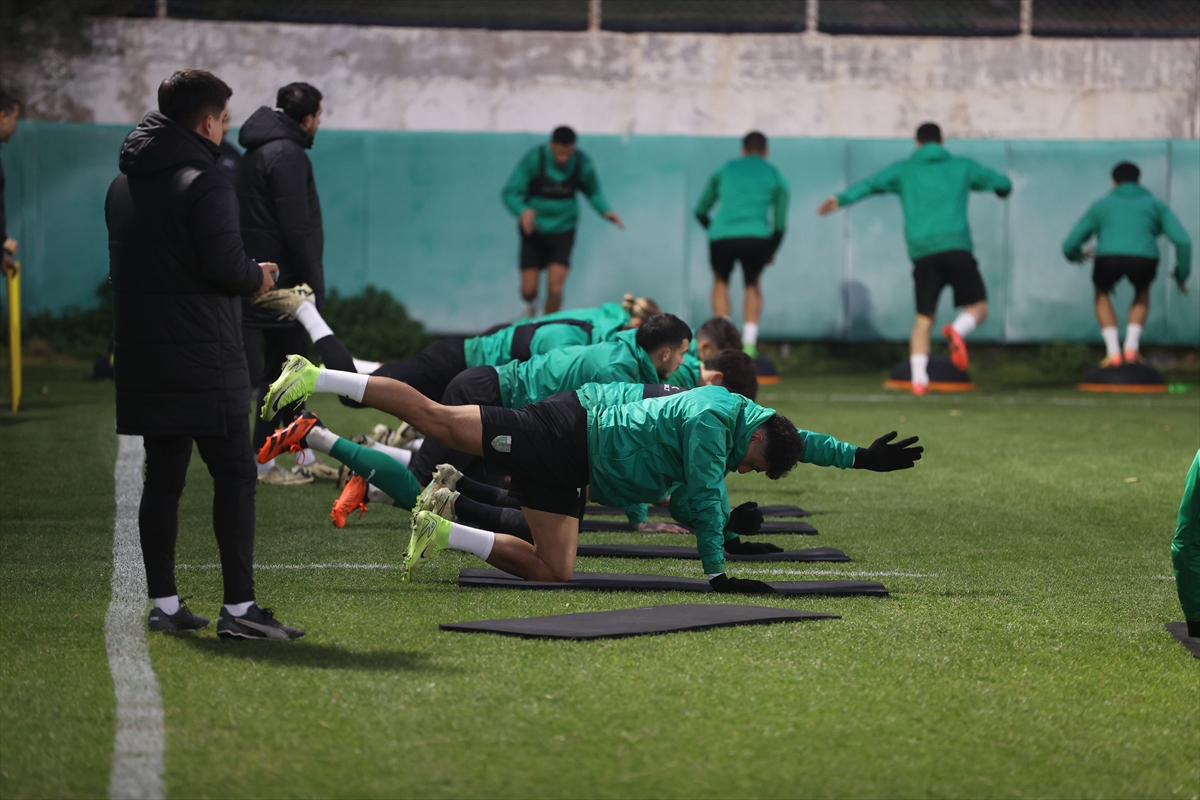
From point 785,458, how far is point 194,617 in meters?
2.20

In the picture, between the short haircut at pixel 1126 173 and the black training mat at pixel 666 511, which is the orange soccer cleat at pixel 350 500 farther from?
the short haircut at pixel 1126 173

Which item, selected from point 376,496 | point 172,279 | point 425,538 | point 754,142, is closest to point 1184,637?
point 425,538

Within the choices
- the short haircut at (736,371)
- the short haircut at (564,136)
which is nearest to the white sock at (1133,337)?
the short haircut at (564,136)

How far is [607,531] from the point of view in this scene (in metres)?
6.88

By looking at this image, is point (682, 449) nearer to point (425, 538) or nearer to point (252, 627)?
point (425, 538)

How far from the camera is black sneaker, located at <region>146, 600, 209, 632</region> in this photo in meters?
4.46

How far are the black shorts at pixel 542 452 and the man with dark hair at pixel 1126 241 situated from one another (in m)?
10.6

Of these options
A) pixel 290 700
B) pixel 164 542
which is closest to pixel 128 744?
pixel 290 700

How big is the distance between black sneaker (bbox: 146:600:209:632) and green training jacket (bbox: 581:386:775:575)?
1567 millimetres

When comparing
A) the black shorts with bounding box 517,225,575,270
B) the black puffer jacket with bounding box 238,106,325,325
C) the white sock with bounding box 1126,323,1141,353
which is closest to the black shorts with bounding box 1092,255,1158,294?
the white sock with bounding box 1126,323,1141,353

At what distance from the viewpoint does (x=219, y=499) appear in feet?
14.3

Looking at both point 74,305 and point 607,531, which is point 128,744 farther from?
point 74,305

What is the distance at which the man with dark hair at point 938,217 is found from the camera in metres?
13.2

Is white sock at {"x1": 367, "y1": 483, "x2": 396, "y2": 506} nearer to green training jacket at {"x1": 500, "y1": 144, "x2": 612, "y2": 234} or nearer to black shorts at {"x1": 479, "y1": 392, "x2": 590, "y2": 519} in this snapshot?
black shorts at {"x1": 479, "y1": 392, "x2": 590, "y2": 519}
